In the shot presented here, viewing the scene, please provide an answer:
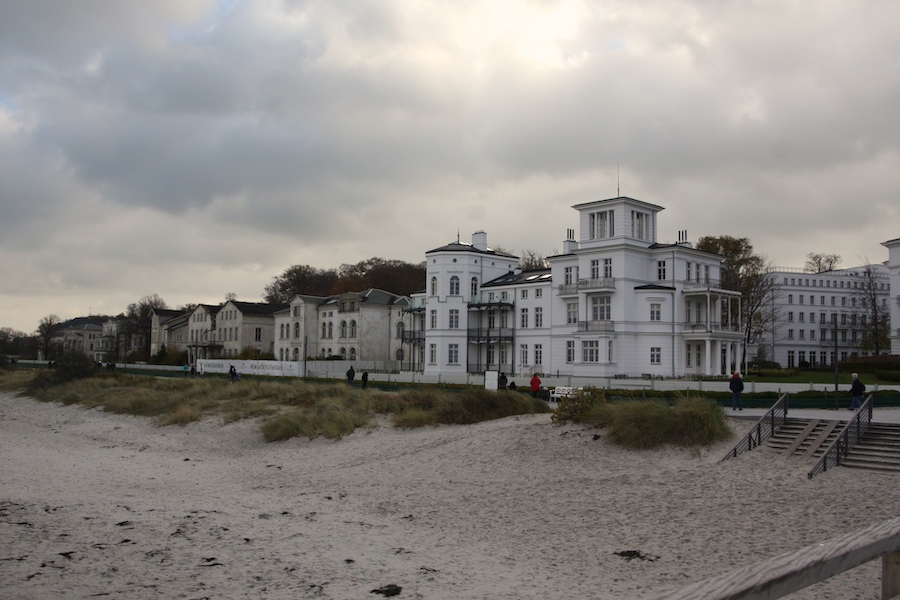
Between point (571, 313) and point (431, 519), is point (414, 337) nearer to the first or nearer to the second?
point (571, 313)

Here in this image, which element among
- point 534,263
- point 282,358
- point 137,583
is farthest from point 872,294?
point 137,583

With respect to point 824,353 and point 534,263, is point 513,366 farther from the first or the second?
point 824,353

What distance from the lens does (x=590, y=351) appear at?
5041cm

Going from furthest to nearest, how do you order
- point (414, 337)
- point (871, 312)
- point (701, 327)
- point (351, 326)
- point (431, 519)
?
point (871, 312) → point (351, 326) → point (414, 337) → point (701, 327) → point (431, 519)

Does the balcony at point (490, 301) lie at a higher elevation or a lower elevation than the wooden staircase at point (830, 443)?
higher

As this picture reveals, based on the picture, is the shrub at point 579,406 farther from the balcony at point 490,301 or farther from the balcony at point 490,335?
the balcony at point 490,301

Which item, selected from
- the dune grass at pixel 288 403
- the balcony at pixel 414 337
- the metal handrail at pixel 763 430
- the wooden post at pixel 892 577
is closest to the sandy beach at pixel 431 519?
the metal handrail at pixel 763 430

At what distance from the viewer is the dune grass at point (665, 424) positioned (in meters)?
19.2

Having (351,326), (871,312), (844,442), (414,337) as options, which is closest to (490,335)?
(414,337)

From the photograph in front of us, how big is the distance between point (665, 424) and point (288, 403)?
2075cm

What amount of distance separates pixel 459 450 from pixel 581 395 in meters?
4.19

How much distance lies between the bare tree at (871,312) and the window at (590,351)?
29929 millimetres

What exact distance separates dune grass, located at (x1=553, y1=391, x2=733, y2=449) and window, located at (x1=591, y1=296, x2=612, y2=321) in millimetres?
29526

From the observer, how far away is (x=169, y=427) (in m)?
33.8
